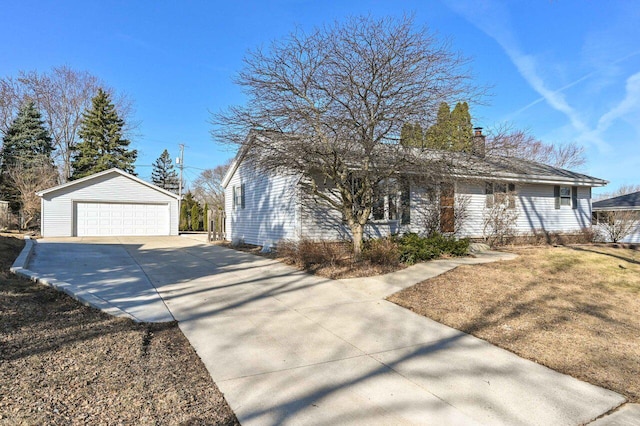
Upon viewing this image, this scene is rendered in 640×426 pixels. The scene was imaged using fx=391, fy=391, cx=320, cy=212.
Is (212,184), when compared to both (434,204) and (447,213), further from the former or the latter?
(434,204)

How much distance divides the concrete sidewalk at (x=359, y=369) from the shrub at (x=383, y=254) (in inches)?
105

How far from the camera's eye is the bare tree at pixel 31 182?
2294 cm

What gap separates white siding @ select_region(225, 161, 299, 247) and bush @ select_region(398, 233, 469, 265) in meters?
3.69

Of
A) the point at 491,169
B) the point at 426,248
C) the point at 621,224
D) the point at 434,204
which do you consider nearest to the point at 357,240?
the point at 426,248

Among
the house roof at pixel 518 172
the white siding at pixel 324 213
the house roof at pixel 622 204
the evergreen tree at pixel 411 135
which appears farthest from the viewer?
the house roof at pixel 622 204

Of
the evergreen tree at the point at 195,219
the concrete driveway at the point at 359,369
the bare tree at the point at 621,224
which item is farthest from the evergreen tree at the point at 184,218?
the bare tree at the point at 621,224

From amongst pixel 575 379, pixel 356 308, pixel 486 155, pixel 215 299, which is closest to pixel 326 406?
pixel 575 379

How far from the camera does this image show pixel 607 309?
21.7ft

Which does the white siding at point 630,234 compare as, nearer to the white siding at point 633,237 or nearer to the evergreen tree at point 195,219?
the white siding at point 633,237

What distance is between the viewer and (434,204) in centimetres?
1391

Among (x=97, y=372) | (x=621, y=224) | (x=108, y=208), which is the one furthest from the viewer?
(x=108, y=208)

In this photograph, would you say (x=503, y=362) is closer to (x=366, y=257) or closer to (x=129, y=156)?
(x=366, y=257)

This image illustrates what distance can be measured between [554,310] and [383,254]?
3.95m

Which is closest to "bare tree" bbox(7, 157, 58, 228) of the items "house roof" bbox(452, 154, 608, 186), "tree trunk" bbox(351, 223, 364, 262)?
"tree trunk" bbox(351, 223, 364, 262)
